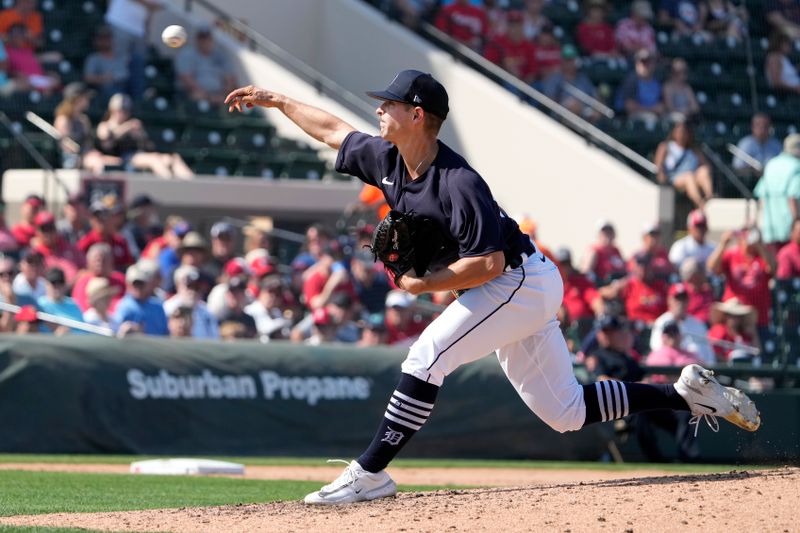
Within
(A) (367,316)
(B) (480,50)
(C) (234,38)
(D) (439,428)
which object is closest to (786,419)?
(D) (439,428)

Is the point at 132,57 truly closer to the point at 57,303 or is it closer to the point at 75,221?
the point at 75,221

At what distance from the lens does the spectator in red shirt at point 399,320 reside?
12.6 m

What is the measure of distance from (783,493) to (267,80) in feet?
42.8

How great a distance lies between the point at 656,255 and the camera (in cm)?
1402

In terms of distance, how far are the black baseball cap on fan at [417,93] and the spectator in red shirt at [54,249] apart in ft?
22.1

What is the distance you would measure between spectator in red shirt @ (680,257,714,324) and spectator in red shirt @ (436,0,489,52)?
21.8 ft

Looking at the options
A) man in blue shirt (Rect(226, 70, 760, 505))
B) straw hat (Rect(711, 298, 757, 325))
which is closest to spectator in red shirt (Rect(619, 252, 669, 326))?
straw hat (Rect(711, 298, 757, 325))

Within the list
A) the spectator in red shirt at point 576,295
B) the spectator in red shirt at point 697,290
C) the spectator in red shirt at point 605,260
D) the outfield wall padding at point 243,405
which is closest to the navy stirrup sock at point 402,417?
the outfield wall padding at point 243,405

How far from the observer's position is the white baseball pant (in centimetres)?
578

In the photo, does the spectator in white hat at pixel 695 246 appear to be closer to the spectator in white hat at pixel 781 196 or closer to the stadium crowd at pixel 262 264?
the stadium crowd at pixel 262 264

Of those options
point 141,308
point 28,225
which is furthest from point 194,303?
point 28,225

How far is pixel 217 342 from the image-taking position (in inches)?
436

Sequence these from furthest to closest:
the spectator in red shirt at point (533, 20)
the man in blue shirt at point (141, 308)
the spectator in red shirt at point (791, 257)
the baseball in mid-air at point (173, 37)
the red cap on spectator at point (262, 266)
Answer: the spectator in red shirt at point (533, 20) → the spectator in red shirt at point (791, 257) → the red cap on spectator at point (262, 266) → the man in blue shirt at point (141, 308) → the baseball in mid-air at point (173, 37)

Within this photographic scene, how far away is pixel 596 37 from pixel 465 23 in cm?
192
